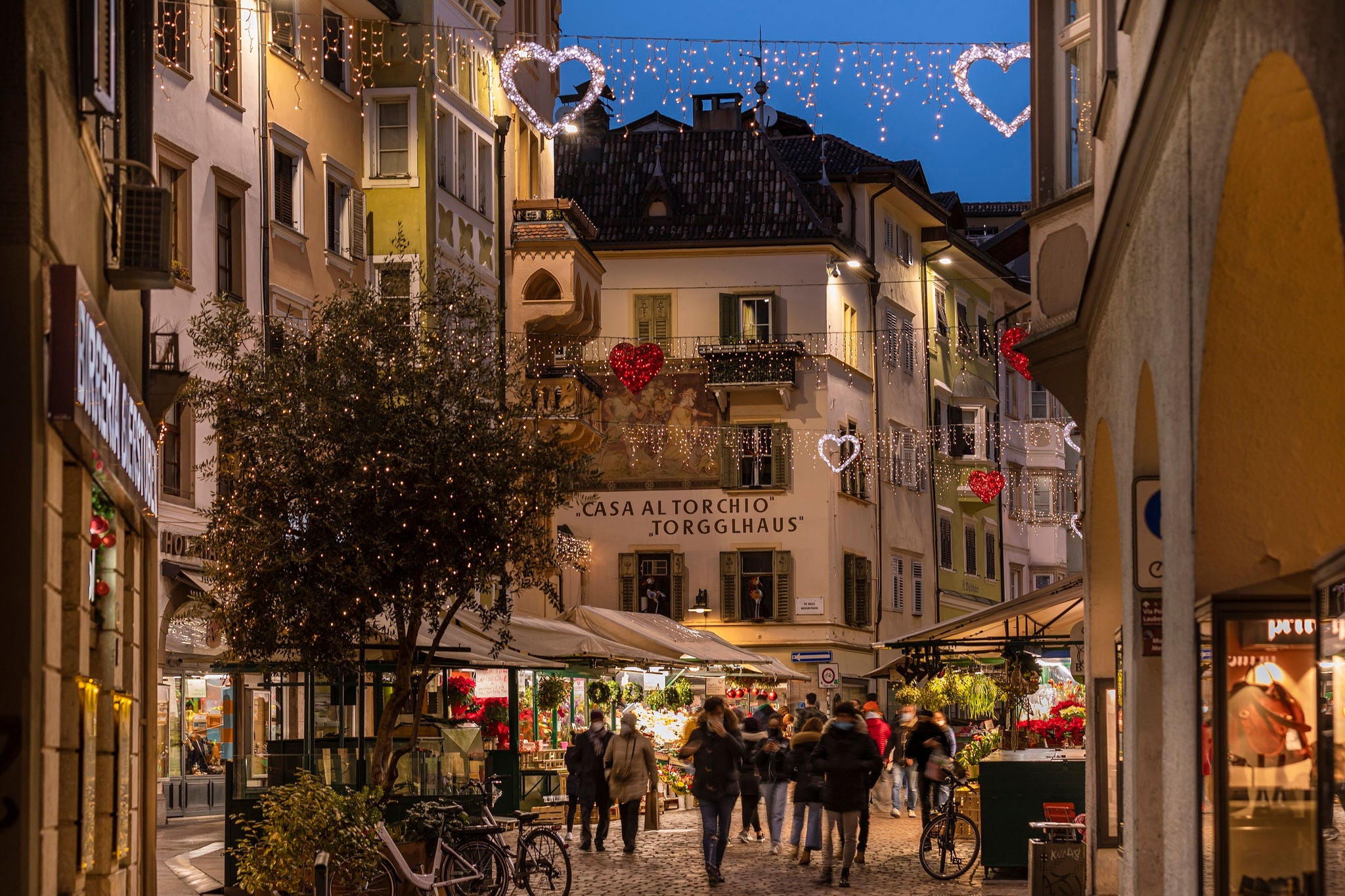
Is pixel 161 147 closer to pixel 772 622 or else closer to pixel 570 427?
pixel 570 427

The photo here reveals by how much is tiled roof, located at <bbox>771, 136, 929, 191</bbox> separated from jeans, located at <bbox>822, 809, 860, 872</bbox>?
113ft

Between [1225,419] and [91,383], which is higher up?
[91,383]

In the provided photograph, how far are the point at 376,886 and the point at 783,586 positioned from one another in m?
34.0

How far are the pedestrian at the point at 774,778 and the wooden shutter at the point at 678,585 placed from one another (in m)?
22.8

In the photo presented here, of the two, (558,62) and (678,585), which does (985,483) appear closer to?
(678,585)

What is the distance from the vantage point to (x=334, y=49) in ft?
106

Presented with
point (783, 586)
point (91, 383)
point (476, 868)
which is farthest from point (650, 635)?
point (91, 383)

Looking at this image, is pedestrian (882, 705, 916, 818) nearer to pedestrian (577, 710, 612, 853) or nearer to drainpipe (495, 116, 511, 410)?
pedestrian (577, 710, 612, 853)

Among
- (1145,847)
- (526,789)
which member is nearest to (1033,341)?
(1145,847)

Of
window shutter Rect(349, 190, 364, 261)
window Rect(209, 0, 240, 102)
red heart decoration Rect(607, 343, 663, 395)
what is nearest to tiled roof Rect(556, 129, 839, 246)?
red heart decoration Rect(607, 343, 663, 395)

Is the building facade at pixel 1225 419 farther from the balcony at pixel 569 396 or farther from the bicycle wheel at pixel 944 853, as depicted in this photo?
the balcony at pixel 569 396

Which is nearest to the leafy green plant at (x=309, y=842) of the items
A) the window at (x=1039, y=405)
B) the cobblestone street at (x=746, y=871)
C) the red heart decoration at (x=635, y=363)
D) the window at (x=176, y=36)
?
the cobblestone street at (x=746, y=871)

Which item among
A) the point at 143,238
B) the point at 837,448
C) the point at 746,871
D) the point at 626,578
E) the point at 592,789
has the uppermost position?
the point at 837,448

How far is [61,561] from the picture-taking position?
9.21m
